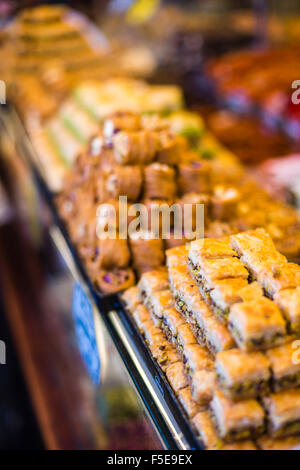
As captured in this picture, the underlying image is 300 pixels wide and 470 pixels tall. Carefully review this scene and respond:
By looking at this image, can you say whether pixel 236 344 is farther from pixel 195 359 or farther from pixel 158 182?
pixel 158 182

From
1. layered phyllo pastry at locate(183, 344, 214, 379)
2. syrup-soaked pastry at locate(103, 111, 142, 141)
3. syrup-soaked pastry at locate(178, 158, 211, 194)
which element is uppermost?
syrup-soaked pastry at locate(103, 111, 142, 141)

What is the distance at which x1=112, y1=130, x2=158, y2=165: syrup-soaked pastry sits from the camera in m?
1.91

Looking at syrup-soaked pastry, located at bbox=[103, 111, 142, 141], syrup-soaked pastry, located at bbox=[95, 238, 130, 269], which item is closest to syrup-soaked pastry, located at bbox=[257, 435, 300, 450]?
syrup-soaked pastry, located at bbox=[95, 238, 130, 269]

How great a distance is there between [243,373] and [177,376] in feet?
0.89

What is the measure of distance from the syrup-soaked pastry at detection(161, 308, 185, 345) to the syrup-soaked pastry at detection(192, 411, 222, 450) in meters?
0.25

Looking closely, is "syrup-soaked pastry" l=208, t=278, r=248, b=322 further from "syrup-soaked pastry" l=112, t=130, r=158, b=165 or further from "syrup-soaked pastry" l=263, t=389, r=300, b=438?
"syrup-soaked pastry" l=112, t=130, r=158, b=165

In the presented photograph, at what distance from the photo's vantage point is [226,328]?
1.21 meters

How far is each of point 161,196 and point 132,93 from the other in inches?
71.2

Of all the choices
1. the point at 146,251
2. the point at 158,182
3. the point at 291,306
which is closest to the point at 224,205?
the point at 158,182

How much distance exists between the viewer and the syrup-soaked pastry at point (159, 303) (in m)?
1.47

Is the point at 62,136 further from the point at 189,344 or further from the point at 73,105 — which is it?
the point at 189,344

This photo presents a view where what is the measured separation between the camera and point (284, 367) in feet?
3.64

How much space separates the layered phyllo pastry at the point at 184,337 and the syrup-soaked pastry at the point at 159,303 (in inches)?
4.9
